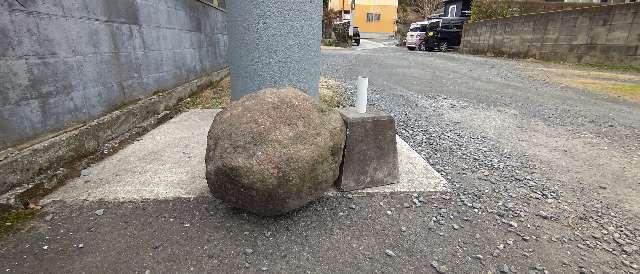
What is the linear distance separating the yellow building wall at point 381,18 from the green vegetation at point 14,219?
1445 inches

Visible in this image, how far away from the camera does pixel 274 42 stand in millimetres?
3484

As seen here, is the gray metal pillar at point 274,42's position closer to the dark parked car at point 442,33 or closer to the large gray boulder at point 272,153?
the large gray boulder at point 272,153

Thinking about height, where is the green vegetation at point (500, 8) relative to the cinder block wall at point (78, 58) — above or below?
above

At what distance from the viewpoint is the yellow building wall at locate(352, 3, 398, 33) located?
36000 millimetres

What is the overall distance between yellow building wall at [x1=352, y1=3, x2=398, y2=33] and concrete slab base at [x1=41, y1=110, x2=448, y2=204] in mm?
35287

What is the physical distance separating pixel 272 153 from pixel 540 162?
293 cm

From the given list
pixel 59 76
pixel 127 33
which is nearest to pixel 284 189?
pixel 59 76

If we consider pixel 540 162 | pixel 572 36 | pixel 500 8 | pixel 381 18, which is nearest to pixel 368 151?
pixel 540 162

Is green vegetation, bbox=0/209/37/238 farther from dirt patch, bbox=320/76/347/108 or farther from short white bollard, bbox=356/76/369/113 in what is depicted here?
dirt patch, bbox=320/76/347/108

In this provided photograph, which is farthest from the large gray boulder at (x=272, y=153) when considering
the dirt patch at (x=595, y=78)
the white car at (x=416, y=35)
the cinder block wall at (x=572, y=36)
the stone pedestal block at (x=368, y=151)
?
the white car at (x=416, y=35)

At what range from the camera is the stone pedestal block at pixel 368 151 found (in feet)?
8.27

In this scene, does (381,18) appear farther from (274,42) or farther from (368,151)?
(368,151)

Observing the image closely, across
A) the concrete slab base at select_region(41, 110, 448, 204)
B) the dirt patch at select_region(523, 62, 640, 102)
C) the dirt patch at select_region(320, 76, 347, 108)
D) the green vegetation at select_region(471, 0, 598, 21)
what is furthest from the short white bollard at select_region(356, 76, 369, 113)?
the green vegetation at select_region(471, 0, 598, 21)

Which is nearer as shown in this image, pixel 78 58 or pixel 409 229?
pixel 409 229
